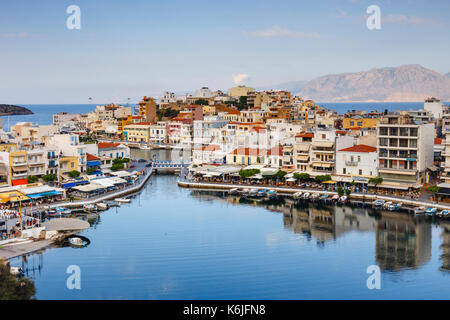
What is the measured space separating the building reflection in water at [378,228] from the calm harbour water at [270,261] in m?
0.04

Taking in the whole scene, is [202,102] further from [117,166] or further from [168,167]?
[117,166]

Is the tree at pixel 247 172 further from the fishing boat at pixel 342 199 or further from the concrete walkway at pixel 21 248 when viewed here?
the concrete walkway at pixel 21 248

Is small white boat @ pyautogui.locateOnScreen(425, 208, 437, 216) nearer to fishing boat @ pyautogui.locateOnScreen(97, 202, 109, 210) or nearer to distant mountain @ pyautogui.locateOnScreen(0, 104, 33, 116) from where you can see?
fishing boat @ pyautogui.locateOnScreen(97, 202, 109, 210)

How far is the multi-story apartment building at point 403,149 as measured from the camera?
28156 millimetres

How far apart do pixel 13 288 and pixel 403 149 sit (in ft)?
74.4

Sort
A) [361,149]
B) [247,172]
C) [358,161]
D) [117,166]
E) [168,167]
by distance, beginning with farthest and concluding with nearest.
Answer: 1. [168,167]
2. [117,166]
3. [247,172]
4. [361,149]
5. [358,161]

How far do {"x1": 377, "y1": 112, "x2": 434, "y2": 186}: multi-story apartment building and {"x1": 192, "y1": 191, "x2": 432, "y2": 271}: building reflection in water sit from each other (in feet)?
13.1

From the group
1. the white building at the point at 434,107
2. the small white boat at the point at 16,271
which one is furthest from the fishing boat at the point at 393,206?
the white building at the point at 434,107

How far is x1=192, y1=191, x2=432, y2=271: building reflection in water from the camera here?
18.7 meters

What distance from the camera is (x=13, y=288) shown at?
13.1 metres

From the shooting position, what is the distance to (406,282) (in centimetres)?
1596

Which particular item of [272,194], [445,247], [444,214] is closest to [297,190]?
[272,194]

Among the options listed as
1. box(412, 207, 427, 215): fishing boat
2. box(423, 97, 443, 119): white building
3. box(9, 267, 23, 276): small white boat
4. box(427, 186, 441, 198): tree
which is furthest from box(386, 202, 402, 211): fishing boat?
box(423, 97, 443, 119): white building

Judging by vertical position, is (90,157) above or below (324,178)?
above
